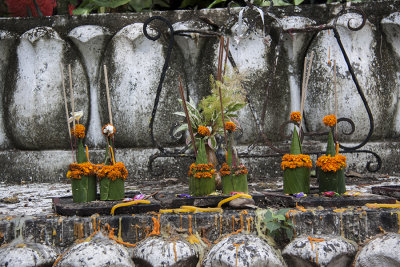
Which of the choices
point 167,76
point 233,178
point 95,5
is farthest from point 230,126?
point 95,5

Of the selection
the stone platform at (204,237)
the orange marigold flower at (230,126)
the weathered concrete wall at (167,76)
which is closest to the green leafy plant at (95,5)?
the weathered concrete wall at (167,76)

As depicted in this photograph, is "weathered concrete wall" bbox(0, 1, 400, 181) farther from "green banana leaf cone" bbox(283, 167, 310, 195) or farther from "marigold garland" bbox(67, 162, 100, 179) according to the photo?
"marigold garland" bbox(67, 162, 100, 179)

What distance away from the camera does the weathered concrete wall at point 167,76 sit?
3131mm

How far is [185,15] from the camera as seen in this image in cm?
319

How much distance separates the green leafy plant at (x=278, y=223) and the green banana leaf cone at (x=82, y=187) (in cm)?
73

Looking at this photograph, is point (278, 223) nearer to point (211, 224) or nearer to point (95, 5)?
point (211, 224)

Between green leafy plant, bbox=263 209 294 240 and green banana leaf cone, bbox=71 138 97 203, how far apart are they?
73 centimetres

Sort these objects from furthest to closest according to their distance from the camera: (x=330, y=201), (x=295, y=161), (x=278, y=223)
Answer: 1. (x=295, y=161)
2. (x=330, y=201)
3. (x=278, y=223)

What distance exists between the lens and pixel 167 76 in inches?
126

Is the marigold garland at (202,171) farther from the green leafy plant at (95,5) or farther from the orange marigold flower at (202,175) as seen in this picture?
the green leafy plant at (95,5)

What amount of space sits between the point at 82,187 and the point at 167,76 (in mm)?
1283

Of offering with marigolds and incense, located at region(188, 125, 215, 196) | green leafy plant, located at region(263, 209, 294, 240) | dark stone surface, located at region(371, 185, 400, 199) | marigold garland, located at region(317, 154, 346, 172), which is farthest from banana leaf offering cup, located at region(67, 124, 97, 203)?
dark stone surface, located at region(371, 185, 400, 199)

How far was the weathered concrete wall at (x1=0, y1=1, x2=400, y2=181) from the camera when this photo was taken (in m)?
3.13

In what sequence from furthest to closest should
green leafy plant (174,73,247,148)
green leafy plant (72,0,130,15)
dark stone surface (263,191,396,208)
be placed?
green leafy plant (72,0,130,15) → green leafy plant (174,73,247,148) → dark stone surface (263,191,396,208)
